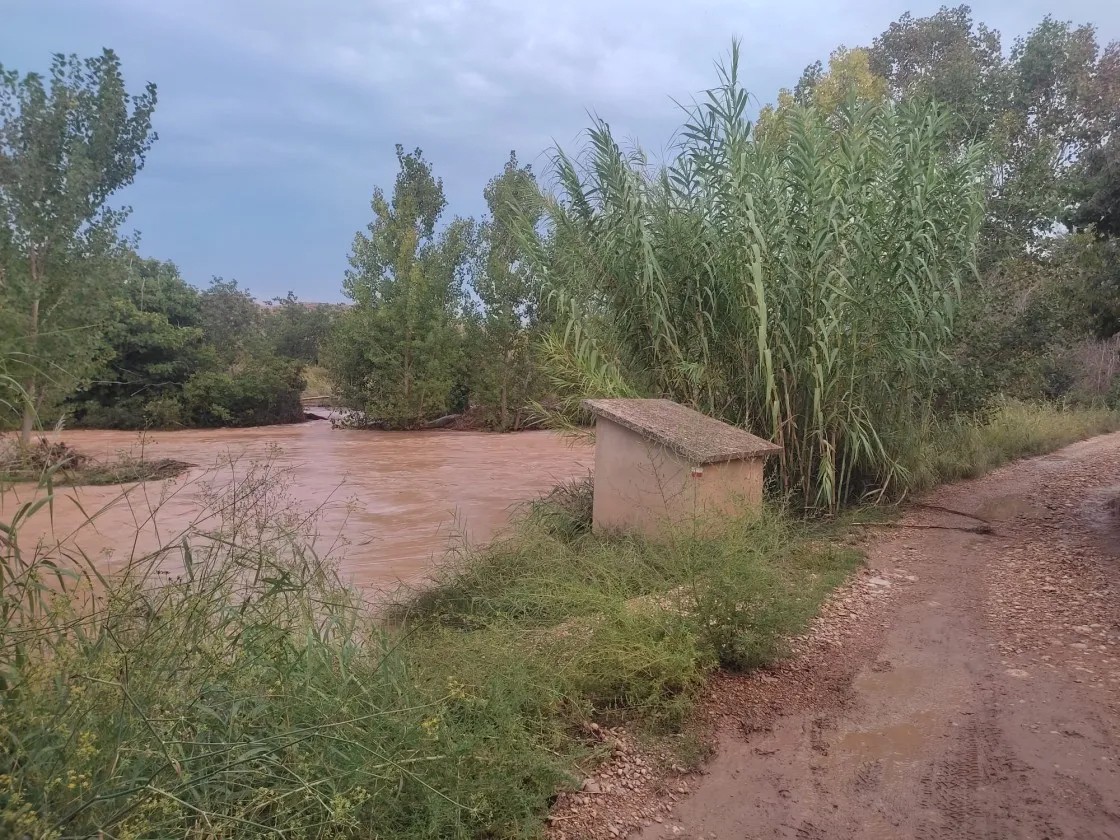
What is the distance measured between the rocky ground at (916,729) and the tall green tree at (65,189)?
37.9 ft

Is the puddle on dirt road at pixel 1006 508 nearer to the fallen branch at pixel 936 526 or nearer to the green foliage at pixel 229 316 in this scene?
the fallen branch at pixel 936 526

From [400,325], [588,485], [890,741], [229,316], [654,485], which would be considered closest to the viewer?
[890,741]

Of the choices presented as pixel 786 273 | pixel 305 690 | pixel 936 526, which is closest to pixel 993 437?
pixel 936 526

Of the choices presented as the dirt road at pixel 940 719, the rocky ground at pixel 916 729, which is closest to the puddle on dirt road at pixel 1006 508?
the dirt road at pixel 940 719

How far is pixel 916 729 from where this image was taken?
12.0 ft

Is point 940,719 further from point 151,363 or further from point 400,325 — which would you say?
point 151,363

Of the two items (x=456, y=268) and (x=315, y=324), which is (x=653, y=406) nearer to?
(x=456, y=268)

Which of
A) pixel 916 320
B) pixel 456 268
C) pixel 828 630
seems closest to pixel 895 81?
pixel 456 268

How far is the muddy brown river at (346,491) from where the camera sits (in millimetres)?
4832

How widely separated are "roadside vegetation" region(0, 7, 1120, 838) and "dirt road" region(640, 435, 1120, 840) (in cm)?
38

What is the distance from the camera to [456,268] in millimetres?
27547

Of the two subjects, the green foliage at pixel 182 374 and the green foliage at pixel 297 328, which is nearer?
the green foliage at pixel 182 374

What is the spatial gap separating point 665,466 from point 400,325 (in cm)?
2091

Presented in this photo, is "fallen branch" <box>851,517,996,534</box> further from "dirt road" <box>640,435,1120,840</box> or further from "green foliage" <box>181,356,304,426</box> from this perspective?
"green foliage" <box>181,356,304,426</box>
